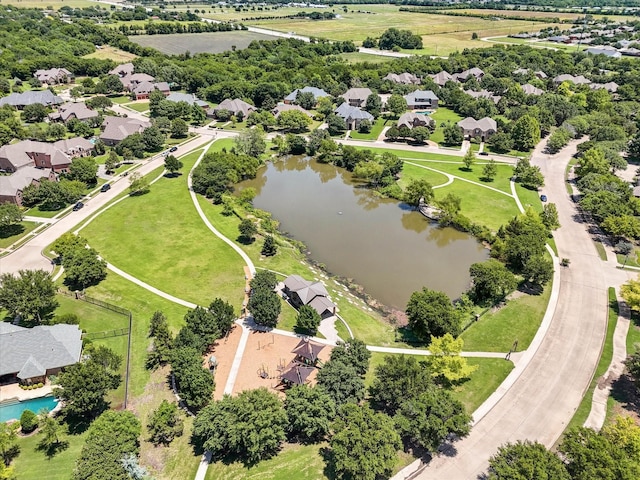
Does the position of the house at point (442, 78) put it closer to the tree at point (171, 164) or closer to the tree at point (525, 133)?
the tree at point (525, 133)

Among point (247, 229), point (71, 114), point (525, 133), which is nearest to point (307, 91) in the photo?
point (525, 133)

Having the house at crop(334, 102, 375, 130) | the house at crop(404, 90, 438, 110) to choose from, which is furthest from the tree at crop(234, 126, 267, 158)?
the house at crop(404, 90, 438, 110)

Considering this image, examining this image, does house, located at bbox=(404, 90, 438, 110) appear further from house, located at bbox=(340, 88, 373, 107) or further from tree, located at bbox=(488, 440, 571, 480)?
tree, located at bbox=(488, 440, 571, 480)

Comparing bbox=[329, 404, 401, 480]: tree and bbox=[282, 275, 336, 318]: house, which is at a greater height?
bbox=[329, 404, 401, 480]: tree

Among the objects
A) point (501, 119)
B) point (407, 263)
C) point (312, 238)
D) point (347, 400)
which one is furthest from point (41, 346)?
point (501, 119)

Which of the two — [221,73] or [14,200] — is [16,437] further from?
[221,73]

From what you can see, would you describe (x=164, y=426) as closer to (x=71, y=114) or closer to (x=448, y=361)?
(x=448, y=361)
